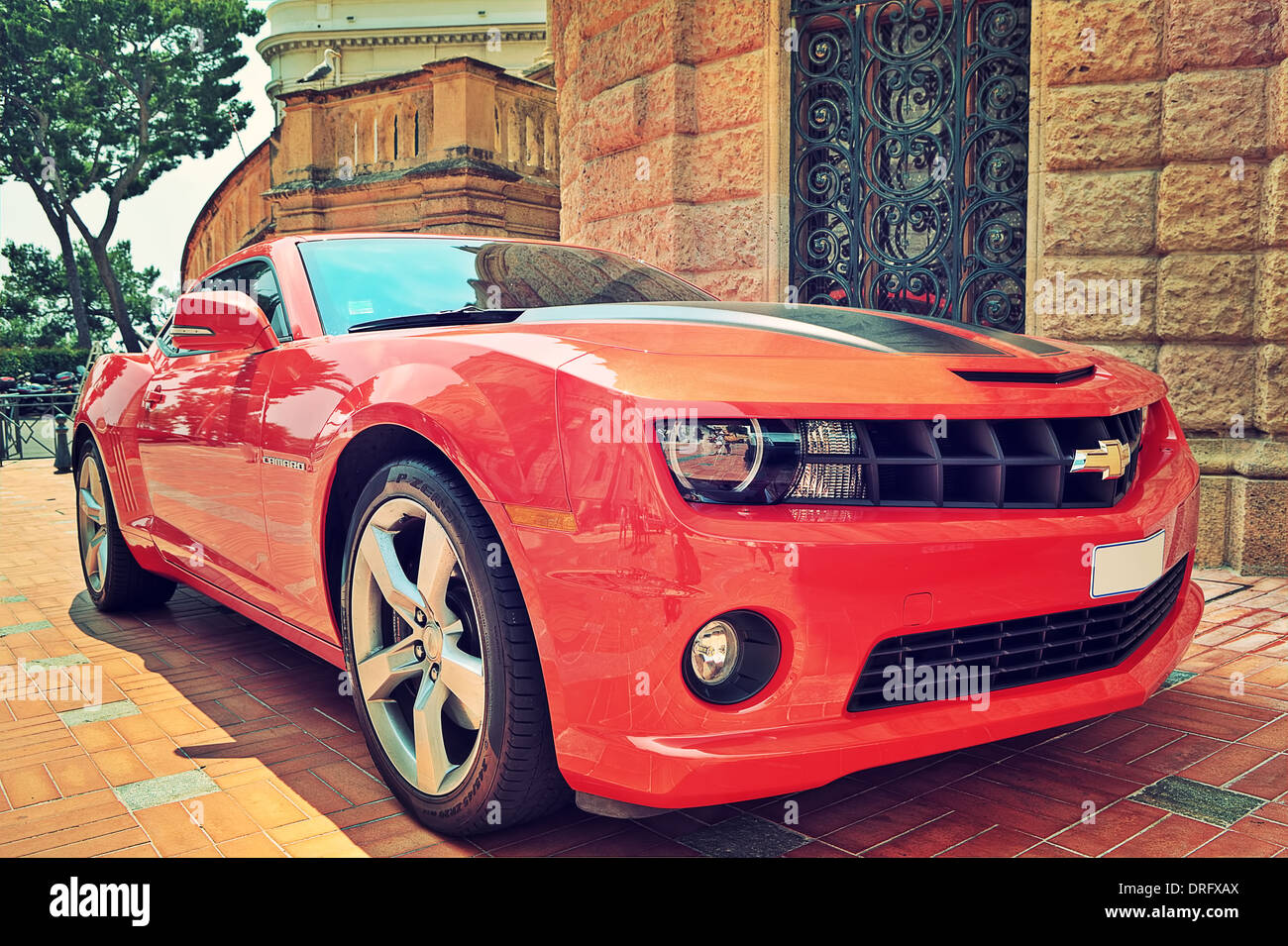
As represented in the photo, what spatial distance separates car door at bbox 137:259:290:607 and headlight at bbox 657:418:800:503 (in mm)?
1585

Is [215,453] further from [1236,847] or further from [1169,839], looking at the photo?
[1236,847]

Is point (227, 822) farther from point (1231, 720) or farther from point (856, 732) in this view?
point (1231, 720)

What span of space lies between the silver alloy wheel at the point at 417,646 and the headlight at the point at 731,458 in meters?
0.59

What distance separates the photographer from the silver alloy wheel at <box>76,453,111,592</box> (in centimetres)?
470

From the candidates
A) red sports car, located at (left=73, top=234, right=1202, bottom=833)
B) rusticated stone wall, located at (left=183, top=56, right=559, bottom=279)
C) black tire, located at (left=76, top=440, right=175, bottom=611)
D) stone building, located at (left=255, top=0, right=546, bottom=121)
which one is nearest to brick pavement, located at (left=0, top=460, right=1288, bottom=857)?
red sports car, located at (left=73, top=234, right=1202, bottom=833)

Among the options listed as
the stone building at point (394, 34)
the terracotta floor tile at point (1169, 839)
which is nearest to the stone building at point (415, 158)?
the terracotta floor tile at point (1169, 839)

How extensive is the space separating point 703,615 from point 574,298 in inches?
58.3

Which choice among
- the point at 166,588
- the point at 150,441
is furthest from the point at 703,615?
the point at 166,588

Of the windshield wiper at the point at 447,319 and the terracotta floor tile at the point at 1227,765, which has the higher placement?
the windshield wiper at the point at 447,319

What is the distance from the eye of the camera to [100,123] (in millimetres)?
35125

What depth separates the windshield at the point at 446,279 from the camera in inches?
120

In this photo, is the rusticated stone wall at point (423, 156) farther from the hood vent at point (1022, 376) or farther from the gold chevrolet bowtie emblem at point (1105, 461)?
the gold chevrolet bowtie emblem at point (1105, 461)

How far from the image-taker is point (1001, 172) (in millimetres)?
6004

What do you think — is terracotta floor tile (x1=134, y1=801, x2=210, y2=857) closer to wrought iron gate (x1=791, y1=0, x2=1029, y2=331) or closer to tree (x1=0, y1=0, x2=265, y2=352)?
wrought iron gate (x1=791, y1=0, x2=1029, y2=331)
